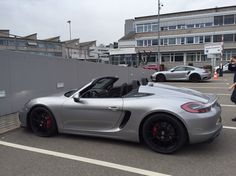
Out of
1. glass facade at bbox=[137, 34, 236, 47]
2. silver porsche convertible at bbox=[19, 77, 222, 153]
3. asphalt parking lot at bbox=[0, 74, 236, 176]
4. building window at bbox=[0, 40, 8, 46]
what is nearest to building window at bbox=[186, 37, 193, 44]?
glass facade at bbox=[137, 34, 236, 47]

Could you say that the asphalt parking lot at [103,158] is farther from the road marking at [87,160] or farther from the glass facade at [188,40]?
the glass facade at [188,40]

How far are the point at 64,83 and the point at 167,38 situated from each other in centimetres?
4254

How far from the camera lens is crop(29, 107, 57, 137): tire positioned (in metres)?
4.75

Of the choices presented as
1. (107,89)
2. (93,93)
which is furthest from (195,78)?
(93,93)

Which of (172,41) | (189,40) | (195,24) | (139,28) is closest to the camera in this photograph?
(195,24)

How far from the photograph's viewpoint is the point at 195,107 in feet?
12.4

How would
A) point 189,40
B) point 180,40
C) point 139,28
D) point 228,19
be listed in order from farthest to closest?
point 139,28, point 180,40, point 189,40, point 228,19

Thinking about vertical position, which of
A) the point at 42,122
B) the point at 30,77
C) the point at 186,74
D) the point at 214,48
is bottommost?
the point at 42,122

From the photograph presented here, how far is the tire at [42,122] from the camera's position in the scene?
15.6 ft

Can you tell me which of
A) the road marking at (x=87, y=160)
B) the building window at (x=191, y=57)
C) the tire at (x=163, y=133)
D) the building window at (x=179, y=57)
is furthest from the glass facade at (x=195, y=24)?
the road marking at (x=87, y=160)

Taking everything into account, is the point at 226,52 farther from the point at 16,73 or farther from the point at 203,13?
the point at 16,73

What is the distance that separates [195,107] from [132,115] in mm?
1013

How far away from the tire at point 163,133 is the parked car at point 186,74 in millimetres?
14060

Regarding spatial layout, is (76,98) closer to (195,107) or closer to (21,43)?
(195,107)
